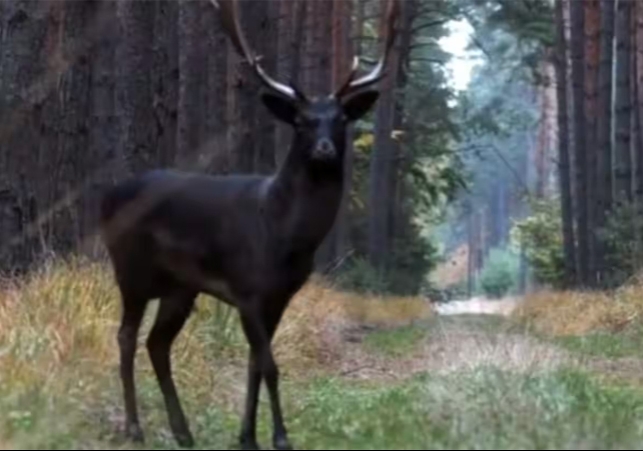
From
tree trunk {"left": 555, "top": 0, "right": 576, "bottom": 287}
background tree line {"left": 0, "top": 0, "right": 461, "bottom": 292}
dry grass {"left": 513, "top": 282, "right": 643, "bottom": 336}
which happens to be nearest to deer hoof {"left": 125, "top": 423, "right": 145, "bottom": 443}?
background tree line {"left": 0, "top": 0, "right": 461, "bottom": 292}

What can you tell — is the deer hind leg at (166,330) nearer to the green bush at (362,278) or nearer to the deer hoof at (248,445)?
the deer hoof at (248,445)

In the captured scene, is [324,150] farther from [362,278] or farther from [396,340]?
[362,278]

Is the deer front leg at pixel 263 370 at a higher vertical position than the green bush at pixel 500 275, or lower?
higher

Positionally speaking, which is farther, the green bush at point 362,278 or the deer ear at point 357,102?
the green bush at point 362,278

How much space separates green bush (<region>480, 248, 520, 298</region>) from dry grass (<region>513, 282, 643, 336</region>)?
43.3m

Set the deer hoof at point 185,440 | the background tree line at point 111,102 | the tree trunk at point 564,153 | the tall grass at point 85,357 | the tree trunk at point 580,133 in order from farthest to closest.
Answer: the tree trunk at point 564,153, the tree trunk at point 580,133, the background tree line at point 111,102, the tall grass at point 85,357, the deer hoof at point 185,440

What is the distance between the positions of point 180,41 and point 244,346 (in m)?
6.31

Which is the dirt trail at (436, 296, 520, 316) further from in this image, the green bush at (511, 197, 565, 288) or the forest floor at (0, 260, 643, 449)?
the forest floor at (0, 260, 643, 449)

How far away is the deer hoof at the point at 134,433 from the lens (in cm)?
838

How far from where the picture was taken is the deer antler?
27.8 ft

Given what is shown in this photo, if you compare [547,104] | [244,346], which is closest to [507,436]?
[244,346]

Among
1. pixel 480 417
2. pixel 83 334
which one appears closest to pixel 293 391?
pixel 83 334

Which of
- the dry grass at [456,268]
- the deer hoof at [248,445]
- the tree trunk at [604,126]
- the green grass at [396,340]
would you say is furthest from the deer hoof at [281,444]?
the dry grass at [456,268]

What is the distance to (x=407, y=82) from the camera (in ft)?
129
